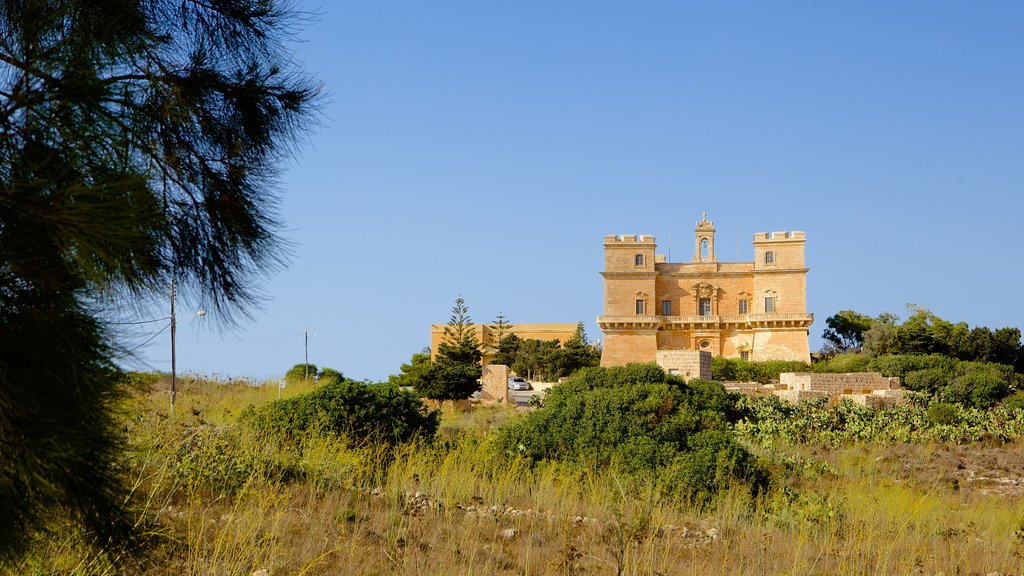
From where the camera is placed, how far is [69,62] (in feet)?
8.32

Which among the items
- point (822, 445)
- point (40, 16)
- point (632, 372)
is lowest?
point (822, 445)

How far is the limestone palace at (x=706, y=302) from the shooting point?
Answer: 37125 millimetres

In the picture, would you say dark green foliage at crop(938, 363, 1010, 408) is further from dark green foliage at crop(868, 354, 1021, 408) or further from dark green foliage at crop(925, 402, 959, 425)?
dark green foliage at crop(925, 402, 959, 425)

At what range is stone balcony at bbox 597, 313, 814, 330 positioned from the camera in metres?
36.8

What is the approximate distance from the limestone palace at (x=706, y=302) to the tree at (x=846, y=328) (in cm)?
778

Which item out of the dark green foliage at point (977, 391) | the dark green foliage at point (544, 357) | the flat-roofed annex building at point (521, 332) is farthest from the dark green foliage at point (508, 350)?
the dark green foliage at point (977, 391)

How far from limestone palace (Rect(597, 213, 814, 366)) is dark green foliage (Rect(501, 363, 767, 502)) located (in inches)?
1159

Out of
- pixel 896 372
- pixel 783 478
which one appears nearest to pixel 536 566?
pixel 783 478

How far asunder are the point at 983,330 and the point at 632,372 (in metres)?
26.7

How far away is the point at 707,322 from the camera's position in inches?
1492

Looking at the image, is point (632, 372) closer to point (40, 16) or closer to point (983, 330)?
point (40, 16)

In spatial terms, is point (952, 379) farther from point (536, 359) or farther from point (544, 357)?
point (536, 359)

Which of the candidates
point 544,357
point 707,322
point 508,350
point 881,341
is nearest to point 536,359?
point 544,357

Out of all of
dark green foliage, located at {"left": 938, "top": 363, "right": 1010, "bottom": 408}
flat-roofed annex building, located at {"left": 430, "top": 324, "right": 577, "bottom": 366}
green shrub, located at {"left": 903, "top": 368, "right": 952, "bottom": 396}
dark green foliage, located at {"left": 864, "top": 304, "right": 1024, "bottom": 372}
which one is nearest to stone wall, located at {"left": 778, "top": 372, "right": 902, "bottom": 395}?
green shrub, located at {"left": 903, "top": 368, "right": 952, "bottom": 396}
